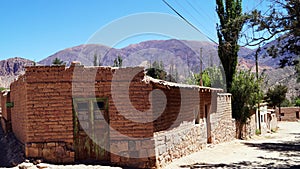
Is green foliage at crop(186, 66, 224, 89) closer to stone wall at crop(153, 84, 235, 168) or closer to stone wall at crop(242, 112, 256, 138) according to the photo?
stone wall at crop(242, 112, 256, 138)

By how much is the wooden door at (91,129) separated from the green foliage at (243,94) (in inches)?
585

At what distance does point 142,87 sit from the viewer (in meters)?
9.25

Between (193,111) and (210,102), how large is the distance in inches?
109

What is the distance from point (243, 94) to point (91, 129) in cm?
1551

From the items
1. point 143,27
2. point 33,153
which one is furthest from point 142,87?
point 143,27

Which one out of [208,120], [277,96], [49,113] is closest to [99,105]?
[49,113]

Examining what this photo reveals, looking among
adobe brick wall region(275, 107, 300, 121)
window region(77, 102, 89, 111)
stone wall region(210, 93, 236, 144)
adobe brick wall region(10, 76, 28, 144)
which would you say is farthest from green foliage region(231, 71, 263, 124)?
adobe brick wall region(275, 107, 300, 121)

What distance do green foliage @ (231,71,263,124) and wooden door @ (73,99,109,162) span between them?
48.8 ft

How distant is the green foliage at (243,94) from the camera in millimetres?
22500

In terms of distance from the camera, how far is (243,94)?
22.6 m

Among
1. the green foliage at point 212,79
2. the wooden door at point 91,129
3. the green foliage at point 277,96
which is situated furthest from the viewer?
the green foliage at point 277,96

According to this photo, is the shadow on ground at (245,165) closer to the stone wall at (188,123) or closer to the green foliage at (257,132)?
the stone wall at (188,123)

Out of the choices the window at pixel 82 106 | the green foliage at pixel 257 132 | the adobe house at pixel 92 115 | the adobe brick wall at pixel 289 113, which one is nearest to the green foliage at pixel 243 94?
the green foliage at pixel 257 132

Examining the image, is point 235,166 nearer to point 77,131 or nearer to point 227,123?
point 77,131
